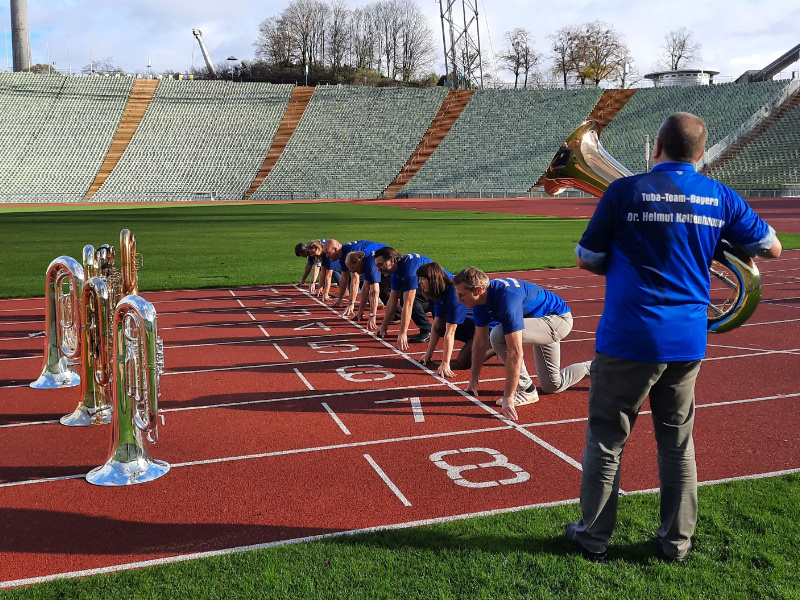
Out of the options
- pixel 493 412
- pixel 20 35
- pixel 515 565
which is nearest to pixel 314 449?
pixel 493 412

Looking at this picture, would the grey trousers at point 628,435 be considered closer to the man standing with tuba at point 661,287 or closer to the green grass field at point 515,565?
the man standing with tuba at point 661,287

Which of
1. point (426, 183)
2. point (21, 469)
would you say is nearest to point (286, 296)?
point (21, 469)

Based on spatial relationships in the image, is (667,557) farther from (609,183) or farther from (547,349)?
(547,349)

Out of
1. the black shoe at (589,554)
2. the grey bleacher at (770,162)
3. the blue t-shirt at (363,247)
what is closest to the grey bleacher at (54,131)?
the grey bleacher at (770,162)

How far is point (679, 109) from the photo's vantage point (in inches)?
2216

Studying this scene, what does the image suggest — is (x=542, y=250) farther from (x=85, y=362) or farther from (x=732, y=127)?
(x=732, y=127)

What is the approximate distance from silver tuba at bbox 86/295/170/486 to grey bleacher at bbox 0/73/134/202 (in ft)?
177

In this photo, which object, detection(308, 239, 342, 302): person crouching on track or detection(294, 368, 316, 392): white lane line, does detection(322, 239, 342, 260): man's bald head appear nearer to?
detection(308, 239, 342, 302): person crouching on track

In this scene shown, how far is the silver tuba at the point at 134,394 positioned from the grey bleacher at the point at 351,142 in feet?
170

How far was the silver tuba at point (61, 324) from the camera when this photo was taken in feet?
21.8

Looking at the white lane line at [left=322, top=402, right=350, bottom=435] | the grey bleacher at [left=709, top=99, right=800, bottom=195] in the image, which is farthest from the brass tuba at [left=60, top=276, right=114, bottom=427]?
the grey bleacher at [left=709, top=99, right=800, bottom=195]

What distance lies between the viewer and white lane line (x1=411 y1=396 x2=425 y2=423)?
6.36m

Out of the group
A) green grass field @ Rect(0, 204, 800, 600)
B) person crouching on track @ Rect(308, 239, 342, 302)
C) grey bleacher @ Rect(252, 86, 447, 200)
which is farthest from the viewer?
grey bleacher @ Rect(252, 86, 447, 200)

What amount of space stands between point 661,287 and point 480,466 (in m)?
2.21
